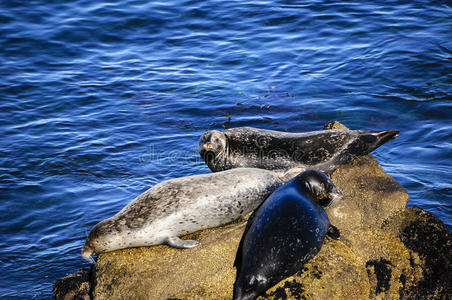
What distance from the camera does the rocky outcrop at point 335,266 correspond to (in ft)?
14.4

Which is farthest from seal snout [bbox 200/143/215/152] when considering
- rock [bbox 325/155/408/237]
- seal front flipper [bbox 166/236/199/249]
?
seal front flipper [bbox 166/236/199/249]

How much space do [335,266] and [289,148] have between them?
2.27 m

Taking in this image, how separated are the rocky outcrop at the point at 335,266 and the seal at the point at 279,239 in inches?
5.6

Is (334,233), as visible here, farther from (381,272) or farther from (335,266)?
(381,272)

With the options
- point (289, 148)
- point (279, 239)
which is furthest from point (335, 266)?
point (289, 148)

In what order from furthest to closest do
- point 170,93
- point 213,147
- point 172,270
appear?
1. point 170,93
2. point 213,147
3. point 172,270

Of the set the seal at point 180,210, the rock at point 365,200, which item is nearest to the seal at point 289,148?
the rock at point 365,200

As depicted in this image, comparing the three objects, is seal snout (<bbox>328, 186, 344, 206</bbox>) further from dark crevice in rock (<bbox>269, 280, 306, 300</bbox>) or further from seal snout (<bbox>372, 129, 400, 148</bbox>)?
seal snout (<bbox>372, 129, 400, 148</bbox>)

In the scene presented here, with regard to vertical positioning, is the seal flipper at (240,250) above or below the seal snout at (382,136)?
below

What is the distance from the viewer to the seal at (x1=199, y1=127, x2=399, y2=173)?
637 centimetres

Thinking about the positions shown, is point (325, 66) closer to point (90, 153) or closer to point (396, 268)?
point (90, 153)

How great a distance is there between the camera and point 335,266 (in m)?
4.48

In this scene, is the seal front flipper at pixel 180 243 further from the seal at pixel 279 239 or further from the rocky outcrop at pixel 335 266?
the seal at pixel 279 239

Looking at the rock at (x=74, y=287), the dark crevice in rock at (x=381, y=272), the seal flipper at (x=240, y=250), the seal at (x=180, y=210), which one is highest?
the seal at (x=180, y=210)
